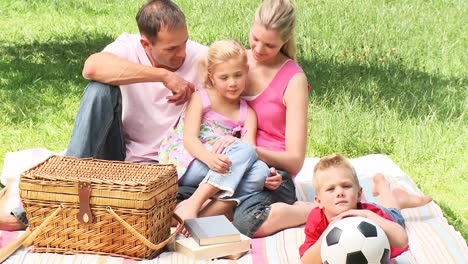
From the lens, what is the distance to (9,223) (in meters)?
4.35

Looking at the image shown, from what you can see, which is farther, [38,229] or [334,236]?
[38,229]

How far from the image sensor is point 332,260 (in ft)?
12.0

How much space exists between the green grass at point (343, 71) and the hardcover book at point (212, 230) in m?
1.50

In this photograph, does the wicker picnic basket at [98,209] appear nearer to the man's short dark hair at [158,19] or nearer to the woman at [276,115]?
the woman at [276,115]

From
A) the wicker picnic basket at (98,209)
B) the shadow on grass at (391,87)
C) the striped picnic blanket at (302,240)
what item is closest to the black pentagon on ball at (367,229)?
the striped picnic blanket at (302,240)

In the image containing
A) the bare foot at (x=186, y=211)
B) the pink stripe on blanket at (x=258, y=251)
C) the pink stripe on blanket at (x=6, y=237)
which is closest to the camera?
the pink stripe on blanket at (x=258, y=251)

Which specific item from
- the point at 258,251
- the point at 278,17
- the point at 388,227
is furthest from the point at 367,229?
the point at 278,17

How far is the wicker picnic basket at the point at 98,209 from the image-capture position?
3932mm

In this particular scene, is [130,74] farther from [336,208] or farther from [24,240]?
[336,208]

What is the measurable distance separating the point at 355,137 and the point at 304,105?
176 centimetres

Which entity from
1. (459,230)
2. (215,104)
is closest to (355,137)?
(459,230)

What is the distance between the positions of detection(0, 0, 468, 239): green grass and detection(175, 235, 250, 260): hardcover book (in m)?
1.46

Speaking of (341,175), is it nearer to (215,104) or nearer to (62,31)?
(215,104)

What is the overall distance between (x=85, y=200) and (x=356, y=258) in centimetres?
121
